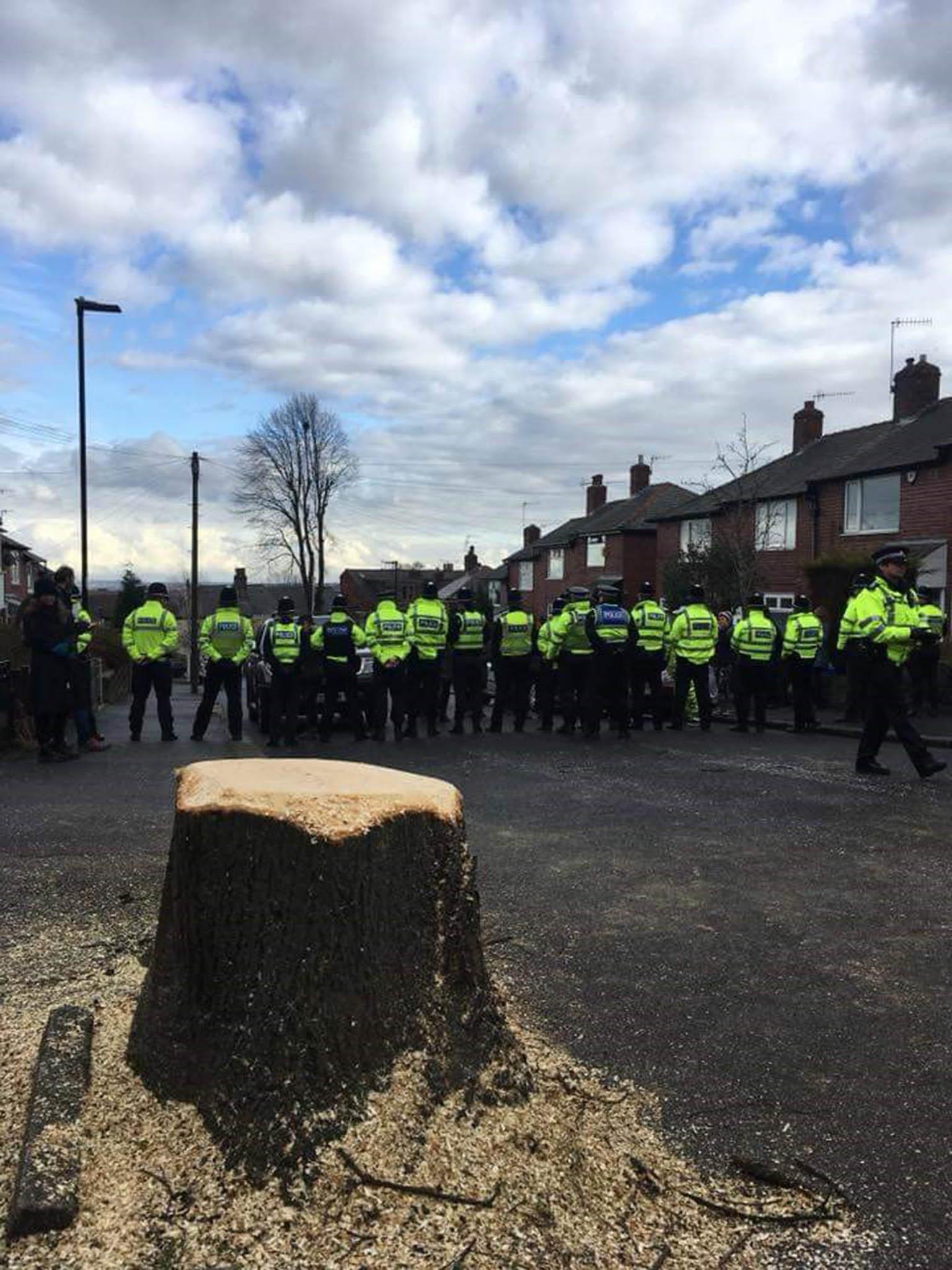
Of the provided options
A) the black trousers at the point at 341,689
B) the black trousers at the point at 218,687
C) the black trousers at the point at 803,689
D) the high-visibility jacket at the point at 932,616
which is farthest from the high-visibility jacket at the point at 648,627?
the black trousers at the point at 218,687

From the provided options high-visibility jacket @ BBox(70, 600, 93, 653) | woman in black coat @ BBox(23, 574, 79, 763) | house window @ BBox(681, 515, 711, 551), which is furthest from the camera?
house window @ BBox(681, 515, 711, 551)

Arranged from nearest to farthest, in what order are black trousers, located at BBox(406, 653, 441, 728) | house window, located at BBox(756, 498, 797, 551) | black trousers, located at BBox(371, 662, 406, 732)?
black trousers, located at BBox(371, 662, 406, 732) < black trousers, located at BBox(406, 653, 441, 728) < house window, located at BBox(756, 498, 797, 551)

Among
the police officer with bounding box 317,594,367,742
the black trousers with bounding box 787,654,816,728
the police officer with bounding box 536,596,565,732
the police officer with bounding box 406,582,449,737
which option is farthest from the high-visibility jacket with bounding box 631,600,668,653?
the police officer with bounding box 317,594,367,742

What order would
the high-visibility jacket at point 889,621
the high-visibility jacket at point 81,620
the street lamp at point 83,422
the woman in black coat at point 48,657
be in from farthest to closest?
1. the street lamp at point 83,422
2. the high-visibility jacket at point 81,620
3. the woman in black coat at point 48,657
4. the high-visibility jacket at point 889,621

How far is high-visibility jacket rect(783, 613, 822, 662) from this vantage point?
39.9 feet

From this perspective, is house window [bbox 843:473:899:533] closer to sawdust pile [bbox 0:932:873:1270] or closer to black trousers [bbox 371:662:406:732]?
black trousers [bbox 371:662:406:732]

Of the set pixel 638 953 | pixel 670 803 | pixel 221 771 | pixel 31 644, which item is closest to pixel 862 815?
pixel 670 803

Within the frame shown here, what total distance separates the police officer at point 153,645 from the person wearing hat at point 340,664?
1846 mm

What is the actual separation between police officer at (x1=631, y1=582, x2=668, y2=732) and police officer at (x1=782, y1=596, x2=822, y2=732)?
1.54m

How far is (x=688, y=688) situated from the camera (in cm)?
1270

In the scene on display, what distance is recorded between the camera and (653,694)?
12641 mm

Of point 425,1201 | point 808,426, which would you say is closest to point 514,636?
point 425,1201

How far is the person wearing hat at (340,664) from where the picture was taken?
12.1 meters

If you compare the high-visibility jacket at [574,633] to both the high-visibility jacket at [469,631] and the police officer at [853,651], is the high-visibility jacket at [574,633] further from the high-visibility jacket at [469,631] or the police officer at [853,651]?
the police officer at [853,651]
